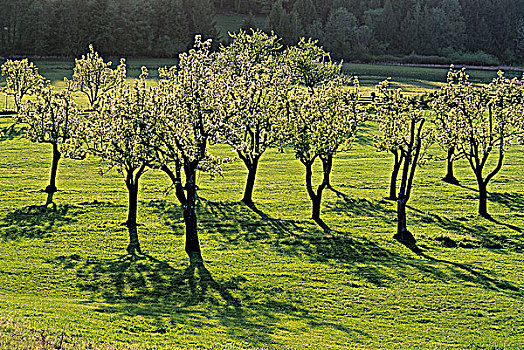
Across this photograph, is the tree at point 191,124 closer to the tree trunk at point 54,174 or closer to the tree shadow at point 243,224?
the tree shadow at point 243,224

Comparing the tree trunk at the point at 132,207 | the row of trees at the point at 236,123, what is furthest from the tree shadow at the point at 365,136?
the tree trunk at the point at 132,207

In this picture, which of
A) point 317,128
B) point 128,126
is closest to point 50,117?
point 128,126

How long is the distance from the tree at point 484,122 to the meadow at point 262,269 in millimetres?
4130

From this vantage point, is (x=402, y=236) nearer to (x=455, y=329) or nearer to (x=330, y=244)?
(x=330, y=244)

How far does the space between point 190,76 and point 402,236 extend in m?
18.9

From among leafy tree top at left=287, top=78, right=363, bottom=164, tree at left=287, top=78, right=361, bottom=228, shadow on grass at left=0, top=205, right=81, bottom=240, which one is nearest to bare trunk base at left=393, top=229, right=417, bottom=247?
tree at left=287, top=78, right=361, bottom=228

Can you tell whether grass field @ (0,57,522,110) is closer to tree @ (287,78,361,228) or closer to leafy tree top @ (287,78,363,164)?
leafy tree top @ (287,78,363,164)

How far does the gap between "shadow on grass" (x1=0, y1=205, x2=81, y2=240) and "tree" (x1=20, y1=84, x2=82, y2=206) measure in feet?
10.3

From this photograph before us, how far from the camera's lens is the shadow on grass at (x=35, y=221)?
39688mm

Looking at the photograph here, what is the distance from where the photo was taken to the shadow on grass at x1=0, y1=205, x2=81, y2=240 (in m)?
39.7

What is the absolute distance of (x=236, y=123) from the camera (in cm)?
4016

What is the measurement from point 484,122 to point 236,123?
2328 centimetres

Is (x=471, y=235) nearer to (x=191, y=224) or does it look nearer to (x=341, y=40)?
(x=191, y=224)

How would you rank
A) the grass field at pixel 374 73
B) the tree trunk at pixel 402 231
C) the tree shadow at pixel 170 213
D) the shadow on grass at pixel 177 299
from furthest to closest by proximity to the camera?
the grass field at pixel 374 73 → the tree shadow at pixel 170 213 → the tree trunk at pixel 402 231 → the shadow on grass at pixel 177 299
